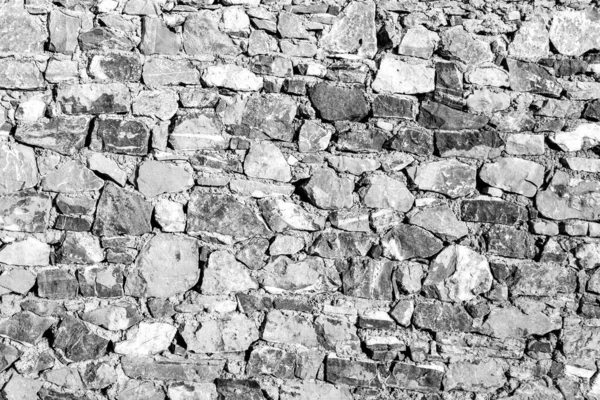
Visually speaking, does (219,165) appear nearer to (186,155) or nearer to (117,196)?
(186,155)

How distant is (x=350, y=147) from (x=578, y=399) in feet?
5.30

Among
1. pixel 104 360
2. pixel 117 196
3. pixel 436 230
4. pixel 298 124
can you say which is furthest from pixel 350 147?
pixel 104 360

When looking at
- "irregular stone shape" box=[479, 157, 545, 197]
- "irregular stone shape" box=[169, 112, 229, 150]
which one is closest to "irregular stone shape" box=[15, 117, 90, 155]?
"irregular stone shape" box=[169, 112, 229, 150]

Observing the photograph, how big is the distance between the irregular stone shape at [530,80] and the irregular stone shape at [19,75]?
2.15 m

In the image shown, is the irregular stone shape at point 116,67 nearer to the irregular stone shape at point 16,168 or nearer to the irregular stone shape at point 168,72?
the irregular stone shape at point 168,72

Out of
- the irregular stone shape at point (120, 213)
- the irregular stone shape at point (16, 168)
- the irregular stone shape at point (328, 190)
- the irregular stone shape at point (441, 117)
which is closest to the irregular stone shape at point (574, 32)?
the irregular stone shape at point (441, 117)

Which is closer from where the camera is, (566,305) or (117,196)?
(117,196)

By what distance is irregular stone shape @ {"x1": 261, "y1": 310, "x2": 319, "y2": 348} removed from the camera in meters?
3.11

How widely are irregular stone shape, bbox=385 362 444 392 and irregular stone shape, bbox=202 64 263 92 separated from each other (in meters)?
1.45

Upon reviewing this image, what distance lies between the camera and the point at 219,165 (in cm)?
306

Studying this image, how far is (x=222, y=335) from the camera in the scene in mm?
3098

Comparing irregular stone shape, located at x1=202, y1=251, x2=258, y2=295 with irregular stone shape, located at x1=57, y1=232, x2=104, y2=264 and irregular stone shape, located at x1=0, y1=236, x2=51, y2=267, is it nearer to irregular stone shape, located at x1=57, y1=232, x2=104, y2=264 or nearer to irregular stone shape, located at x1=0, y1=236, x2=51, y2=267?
irregular stone shape, located at x1=57, y1=232, x2=104, y2=264

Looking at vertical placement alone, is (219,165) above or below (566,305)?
above

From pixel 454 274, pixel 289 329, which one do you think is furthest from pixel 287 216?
pixel 454 274
